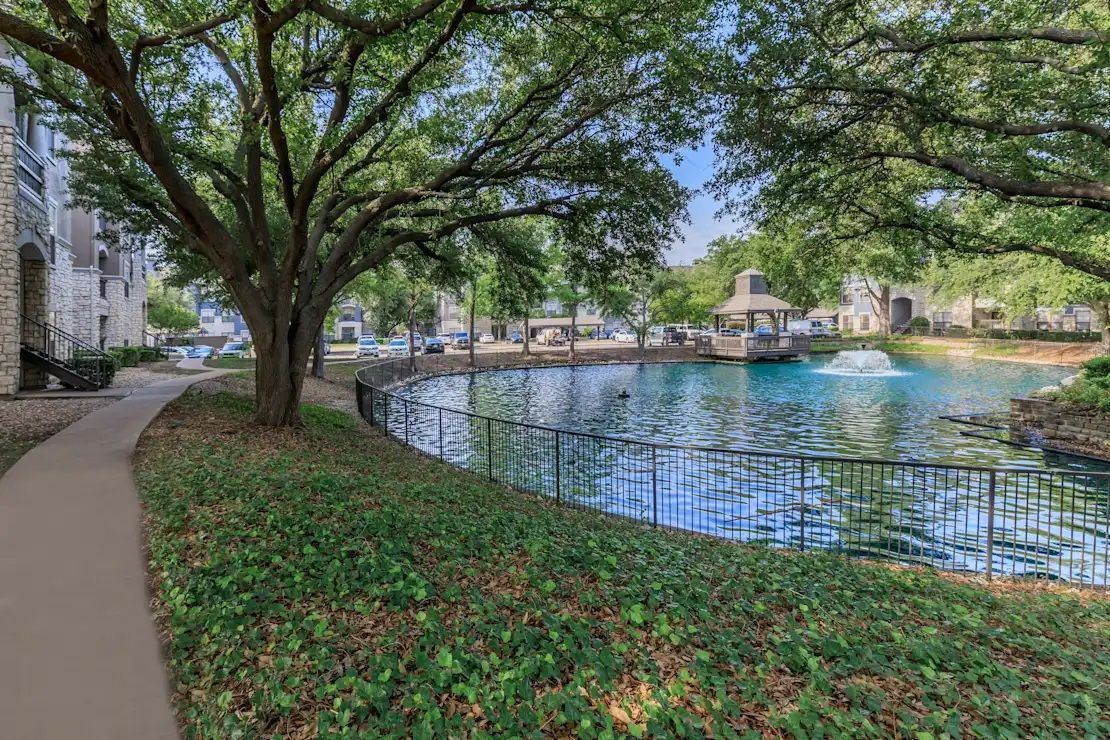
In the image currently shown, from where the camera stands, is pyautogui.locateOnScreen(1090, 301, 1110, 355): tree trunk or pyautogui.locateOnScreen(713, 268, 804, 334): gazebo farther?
pyautogui.locateOnScreen(713, 268, 804, 334): gazebo

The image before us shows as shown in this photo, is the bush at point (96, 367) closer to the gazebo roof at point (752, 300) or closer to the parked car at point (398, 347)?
the parked car at point (398, 347)

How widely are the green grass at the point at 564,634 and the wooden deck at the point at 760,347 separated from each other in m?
35.3

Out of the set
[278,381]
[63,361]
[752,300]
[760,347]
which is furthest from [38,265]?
[752,300]

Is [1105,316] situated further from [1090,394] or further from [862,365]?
[1090,394]

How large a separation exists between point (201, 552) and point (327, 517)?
1.09 m

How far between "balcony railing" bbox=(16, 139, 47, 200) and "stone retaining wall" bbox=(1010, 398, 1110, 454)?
26.6m

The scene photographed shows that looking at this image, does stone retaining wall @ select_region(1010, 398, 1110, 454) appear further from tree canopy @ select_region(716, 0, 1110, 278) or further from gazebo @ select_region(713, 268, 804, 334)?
gazebo @ select_region(713, 268, 804, 334)

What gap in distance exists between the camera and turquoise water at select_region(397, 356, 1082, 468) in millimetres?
13406

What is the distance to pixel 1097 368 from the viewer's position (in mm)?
14664

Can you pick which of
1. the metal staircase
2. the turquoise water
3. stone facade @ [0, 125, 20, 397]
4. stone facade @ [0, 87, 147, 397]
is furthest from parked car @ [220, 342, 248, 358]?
stone facade @ [0, 125, 20, 397]

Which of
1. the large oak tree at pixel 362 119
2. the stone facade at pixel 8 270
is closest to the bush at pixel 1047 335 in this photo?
the large oak tree at pixel 362 119

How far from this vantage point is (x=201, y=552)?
4645 mm

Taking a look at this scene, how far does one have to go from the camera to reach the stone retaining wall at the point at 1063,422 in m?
13.0

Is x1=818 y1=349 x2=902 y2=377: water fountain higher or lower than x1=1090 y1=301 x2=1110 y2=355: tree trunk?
lower
